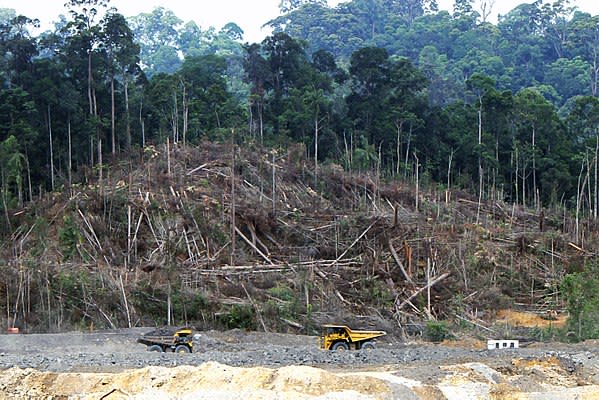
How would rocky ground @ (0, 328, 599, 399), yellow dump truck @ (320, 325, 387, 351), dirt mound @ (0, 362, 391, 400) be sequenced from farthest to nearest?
yellow dump truck @ (320, 325, 387, 351) → rocky ground @ (0, 328, 599, 399) → dirt mound @ (0, 362, 391, 400)

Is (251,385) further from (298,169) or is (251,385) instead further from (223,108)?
(223,108)

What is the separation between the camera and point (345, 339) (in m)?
22.4

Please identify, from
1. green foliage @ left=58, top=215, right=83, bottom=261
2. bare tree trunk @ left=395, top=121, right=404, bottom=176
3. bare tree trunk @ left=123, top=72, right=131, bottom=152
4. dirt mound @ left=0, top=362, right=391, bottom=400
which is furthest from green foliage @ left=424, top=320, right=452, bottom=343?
bare tree trunk @ left=123, top=72, right=131, bottom=152

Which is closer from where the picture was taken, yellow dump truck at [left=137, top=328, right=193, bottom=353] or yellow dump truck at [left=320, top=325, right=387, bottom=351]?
yellow dump truck at [left=137, top=328, right=193, bottom=353]

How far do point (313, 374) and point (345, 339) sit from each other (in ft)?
26.8

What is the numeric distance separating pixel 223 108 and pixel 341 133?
22.7ft

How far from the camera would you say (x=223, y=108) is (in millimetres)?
46469

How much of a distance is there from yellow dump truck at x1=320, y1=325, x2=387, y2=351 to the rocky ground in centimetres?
132

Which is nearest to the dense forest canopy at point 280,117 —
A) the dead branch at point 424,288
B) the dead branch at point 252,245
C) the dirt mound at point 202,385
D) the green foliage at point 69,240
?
the green foliage at point 69,240

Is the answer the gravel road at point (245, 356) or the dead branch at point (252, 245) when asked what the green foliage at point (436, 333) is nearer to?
the gravel road at point (245, 356)

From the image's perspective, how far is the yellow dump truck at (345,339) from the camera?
2231 centimetres

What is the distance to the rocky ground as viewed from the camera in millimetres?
14266

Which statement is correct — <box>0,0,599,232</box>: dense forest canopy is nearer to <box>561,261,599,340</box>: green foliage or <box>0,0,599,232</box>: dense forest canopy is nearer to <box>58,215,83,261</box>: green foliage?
<box>58,215,83,261</box>: green foliage

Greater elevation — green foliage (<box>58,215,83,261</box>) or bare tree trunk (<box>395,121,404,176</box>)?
bare tree trunk (<box>395,121,404,176</box>)
